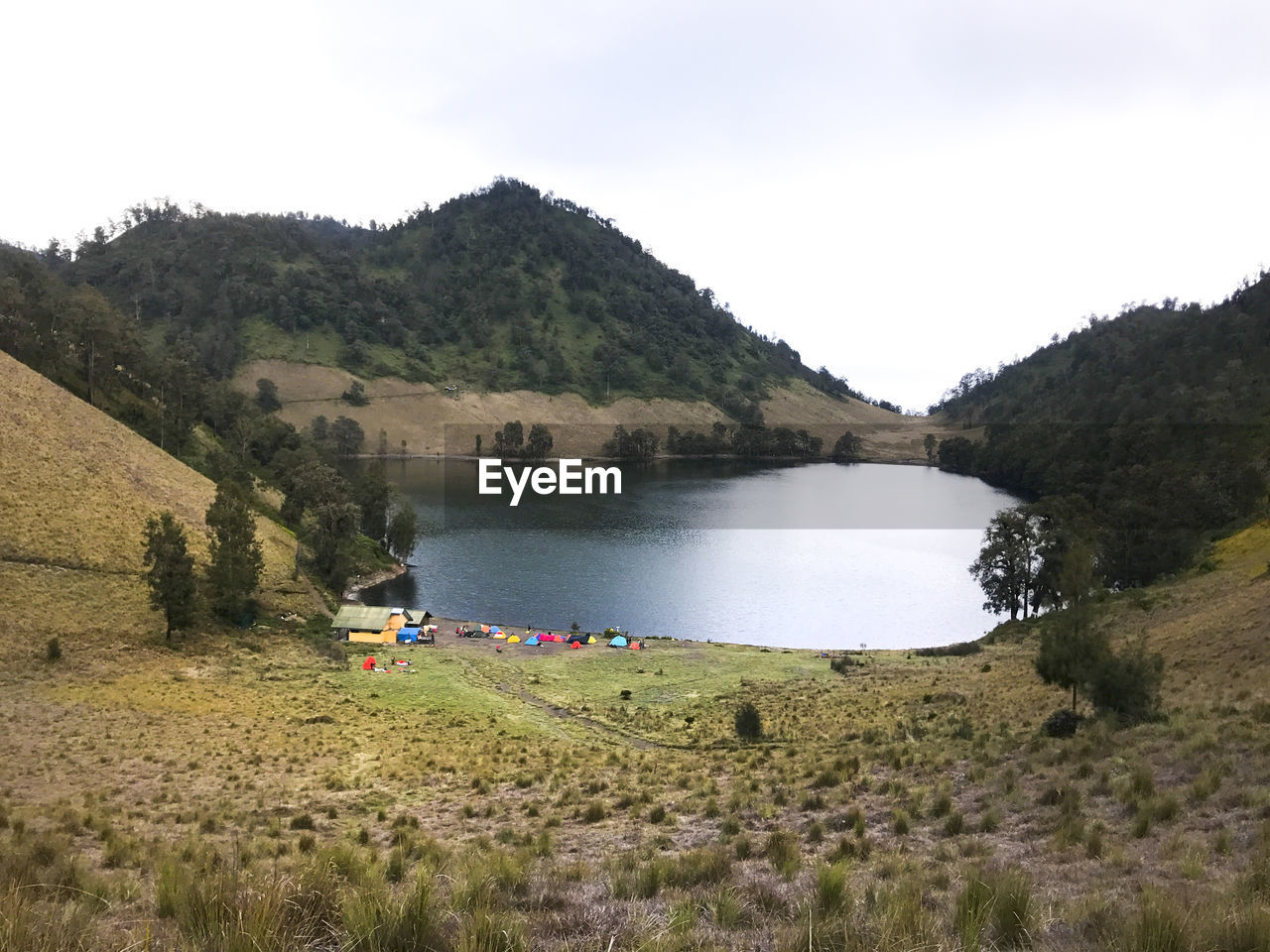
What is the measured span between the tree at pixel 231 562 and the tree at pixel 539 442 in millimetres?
109994

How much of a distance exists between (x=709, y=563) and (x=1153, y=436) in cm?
5774

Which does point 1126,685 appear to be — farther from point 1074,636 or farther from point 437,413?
point 437,413

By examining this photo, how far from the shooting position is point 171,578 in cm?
3644

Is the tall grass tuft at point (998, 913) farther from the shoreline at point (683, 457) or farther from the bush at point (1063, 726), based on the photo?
the shoreline at point (683, 457)

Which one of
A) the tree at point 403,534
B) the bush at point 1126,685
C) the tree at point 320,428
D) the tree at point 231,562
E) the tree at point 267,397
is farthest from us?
the tree at point 267,397

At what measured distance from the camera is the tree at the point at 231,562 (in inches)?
1624

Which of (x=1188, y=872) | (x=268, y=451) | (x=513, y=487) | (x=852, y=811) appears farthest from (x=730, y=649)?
(x=513, y=487)

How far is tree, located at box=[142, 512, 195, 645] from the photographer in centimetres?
3641

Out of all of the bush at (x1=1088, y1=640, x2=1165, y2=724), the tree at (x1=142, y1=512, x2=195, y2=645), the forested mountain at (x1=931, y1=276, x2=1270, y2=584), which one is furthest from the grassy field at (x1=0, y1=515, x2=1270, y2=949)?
the forested mountain at (x1=931, y1=276, x2=1270, y2=584)

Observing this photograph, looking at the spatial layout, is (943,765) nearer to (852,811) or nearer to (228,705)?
(852,811)

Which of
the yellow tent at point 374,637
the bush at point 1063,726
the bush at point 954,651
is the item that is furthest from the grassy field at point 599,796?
the yellow tent at point 374,637

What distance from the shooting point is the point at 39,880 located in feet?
21.5

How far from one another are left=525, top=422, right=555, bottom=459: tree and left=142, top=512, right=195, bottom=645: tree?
116m

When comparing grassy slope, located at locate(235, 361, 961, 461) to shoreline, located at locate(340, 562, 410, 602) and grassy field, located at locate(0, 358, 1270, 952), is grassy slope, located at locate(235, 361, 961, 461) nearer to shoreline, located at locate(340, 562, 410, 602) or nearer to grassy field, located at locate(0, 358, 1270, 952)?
shoreline, located at locate(340, 562, 410, 602)
